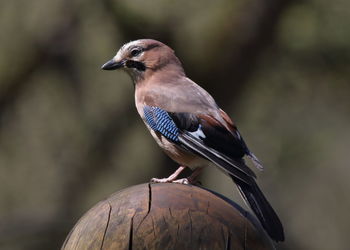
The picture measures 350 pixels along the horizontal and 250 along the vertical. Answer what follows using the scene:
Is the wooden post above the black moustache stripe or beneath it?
beneath

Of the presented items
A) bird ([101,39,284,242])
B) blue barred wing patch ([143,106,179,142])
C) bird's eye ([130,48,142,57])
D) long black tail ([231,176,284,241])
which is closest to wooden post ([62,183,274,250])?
long black tail ([231,176,284,241])

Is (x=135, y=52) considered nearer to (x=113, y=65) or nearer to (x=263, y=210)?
(x=113, y=65)

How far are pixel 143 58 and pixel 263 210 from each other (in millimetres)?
2024

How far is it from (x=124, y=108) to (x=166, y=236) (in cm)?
668

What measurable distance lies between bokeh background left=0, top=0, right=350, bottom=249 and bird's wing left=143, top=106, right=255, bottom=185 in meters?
4.18

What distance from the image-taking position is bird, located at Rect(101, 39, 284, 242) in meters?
5.01

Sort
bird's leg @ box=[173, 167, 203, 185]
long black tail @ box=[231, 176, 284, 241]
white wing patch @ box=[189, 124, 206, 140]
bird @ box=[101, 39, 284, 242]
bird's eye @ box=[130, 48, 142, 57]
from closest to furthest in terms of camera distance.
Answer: long black tail @ box=[231, 176, 284, 241] < bird @ box=[101, 39, 284, 242] < bird's leg @ box=[173, 167, 203, 185] < white wing patch @ box=[189, 124, 206, 140] < bird's eye @ box=[130, 48, 142, 57]

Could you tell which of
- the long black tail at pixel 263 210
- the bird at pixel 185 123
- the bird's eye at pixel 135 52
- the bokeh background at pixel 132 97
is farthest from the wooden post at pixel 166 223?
the bokeh background at pixel 132 97

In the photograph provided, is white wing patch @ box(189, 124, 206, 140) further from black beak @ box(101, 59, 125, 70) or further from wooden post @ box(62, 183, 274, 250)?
wooden post @ box(62, 183, 274, 250)

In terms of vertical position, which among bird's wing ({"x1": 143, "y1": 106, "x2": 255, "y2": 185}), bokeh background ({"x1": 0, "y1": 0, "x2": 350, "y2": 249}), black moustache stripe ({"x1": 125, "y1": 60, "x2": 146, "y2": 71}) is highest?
black moustache stripe ({"x1": 125, "y1": 60, "x2": 146, "y2": 71})

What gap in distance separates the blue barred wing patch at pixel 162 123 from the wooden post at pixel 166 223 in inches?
62.7

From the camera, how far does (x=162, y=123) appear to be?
5695mm

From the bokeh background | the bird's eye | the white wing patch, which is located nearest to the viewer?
the white wing patch

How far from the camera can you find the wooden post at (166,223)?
12.5ft
